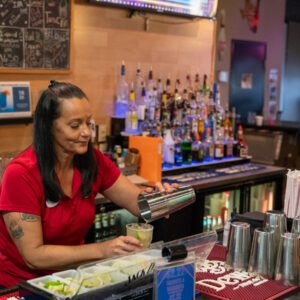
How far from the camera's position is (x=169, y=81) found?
4871mm

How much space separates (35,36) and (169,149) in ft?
4.61

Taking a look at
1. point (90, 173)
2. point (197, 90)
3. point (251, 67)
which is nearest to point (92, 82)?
point (197, 90)

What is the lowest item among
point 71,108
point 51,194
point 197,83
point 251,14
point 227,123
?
point 51,194

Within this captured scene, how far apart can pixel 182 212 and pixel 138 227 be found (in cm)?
215

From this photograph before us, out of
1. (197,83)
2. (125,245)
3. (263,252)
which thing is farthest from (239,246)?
(197,83)

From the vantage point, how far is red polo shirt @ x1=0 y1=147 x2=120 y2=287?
7.33ft

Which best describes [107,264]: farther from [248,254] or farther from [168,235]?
[168,235]

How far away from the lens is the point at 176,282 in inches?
68.1

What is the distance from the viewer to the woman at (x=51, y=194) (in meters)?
2.19

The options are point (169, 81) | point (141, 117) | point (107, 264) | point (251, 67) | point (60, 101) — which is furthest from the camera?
point (251, 67)

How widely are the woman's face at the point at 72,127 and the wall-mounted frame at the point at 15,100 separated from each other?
1436mm

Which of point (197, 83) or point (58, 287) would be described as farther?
point (197, 83)

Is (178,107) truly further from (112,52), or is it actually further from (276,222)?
(276,222)

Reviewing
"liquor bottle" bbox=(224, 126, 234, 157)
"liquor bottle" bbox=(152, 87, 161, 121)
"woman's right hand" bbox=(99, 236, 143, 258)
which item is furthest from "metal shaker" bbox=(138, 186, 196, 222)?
"liquor bottle" bbox=(224, 126, 234, 157)
